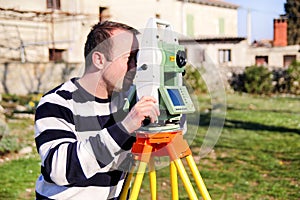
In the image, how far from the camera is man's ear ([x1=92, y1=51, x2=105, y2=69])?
6.40 ft

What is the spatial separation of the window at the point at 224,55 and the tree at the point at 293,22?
15460 millimetres

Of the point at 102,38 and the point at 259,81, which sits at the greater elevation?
the point at 102,38

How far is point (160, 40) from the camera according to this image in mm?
1880

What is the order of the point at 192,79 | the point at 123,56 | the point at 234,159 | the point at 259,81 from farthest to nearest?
the point at 259,81 < the point at 192,79 < the point at 234,159 < the point at 123,56

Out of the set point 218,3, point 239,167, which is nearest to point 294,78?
point 239,167

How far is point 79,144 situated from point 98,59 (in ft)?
1.15

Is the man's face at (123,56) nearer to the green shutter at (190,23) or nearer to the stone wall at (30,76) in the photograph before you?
the stone wall at (30,76)

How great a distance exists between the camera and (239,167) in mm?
6652

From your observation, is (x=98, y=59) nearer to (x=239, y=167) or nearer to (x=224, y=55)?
(x=239, y=167)

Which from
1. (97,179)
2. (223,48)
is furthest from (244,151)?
(223,48)

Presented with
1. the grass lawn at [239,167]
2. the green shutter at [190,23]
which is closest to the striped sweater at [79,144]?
the grass lawn at [239,167]

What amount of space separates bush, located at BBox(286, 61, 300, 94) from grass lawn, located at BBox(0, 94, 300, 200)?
963cm

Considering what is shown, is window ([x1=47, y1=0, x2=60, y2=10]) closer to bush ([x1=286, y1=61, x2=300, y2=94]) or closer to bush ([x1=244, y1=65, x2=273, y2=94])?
bush ([x1=244, y1=65, x2=273, y2=94])

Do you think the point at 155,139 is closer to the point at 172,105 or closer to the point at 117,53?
the point at 172,105
